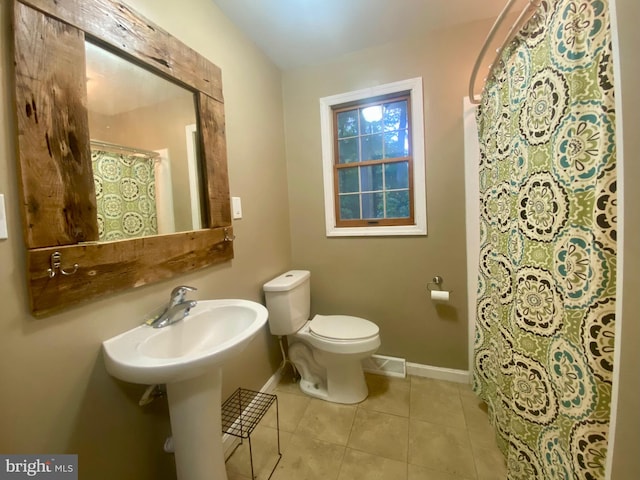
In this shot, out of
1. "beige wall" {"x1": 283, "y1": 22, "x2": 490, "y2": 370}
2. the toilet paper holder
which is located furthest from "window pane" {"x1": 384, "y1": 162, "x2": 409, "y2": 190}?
the toilet paper holder

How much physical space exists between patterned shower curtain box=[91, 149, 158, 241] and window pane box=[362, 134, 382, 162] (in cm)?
141

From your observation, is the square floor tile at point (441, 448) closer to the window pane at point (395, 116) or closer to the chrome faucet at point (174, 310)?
the chrome faucet at point (174, 310)

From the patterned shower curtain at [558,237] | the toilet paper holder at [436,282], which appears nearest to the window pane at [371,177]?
the toilet paper holder at [436,282]

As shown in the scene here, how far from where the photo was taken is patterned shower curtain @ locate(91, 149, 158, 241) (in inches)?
35.2

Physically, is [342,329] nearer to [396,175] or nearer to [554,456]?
[554,456]

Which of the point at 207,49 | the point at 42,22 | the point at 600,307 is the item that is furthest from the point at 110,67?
the point at 600,307

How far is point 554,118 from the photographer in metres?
0.73

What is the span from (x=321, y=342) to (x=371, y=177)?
1226mm

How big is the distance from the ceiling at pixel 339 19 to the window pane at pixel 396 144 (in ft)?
1.96

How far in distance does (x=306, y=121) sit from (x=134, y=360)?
183cm

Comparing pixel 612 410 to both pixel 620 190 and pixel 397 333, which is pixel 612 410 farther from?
pixel 397 333

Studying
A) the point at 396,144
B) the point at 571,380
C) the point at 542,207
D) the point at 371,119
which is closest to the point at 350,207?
the point at 396,144

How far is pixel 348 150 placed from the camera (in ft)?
6.56

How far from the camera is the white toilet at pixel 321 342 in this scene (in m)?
1.55
